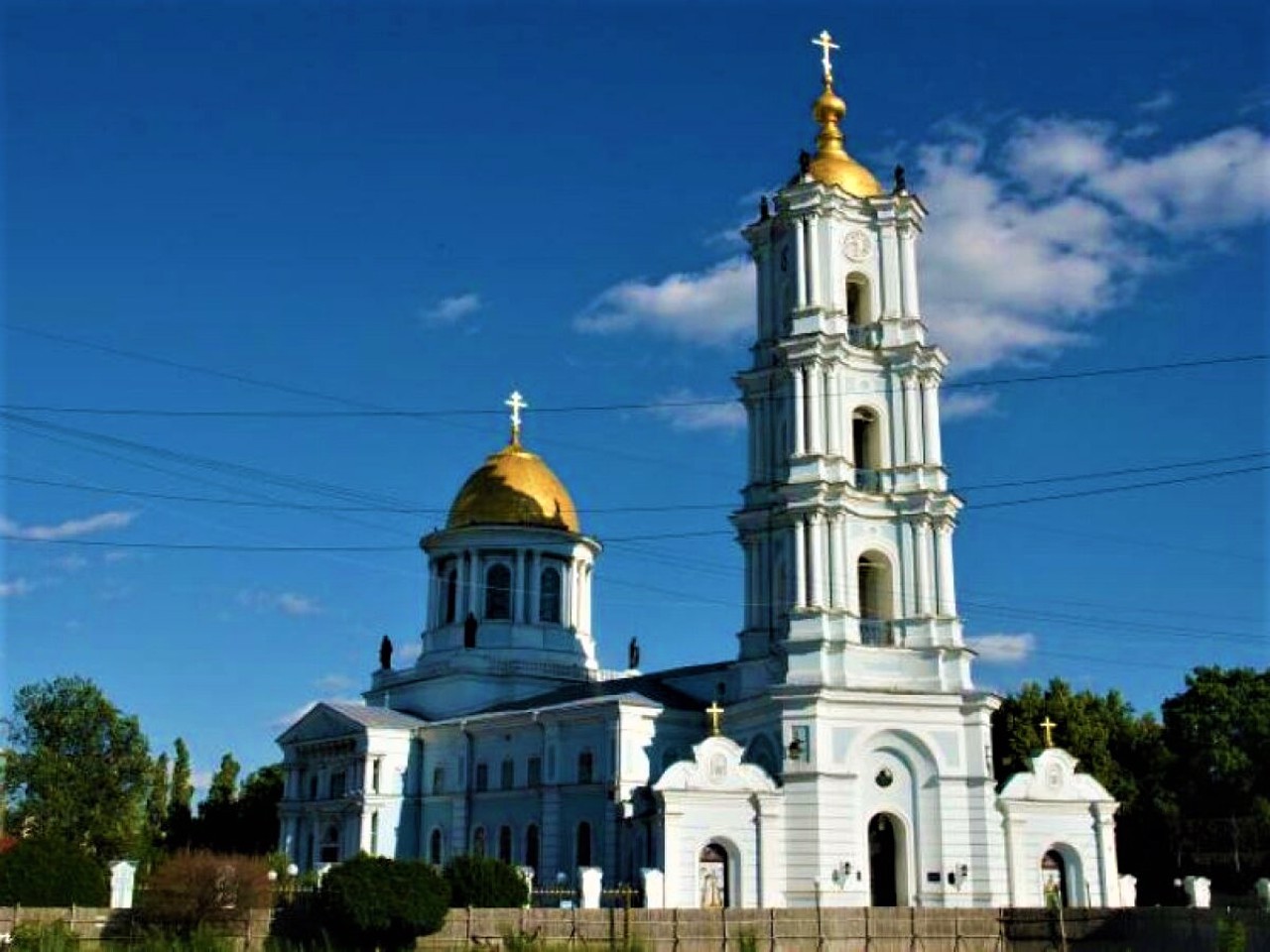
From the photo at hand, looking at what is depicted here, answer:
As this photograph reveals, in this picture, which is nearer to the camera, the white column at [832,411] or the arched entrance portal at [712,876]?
the arched entrance portal at [712,876]

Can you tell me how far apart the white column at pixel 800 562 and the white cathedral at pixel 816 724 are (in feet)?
0.22

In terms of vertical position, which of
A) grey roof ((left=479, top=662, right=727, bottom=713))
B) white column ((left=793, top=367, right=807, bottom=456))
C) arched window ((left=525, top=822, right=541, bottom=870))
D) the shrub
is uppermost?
white column ((left=793, top=367, right=807, bottom=456))

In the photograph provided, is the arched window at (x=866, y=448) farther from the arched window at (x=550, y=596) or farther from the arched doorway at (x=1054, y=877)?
the arched window at (x=550, y=596)

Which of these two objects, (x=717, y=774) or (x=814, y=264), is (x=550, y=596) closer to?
(x=814, y=264)

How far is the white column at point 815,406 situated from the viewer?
1834 inches

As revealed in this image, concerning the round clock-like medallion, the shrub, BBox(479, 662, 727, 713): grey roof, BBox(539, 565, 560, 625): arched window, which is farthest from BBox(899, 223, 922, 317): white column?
the shrub

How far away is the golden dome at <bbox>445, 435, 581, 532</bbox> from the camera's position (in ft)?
211

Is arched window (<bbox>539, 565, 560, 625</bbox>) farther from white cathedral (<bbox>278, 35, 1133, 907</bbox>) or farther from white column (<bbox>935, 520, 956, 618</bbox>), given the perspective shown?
white column (<bbox>935, 520, 956, 618</bbox>)

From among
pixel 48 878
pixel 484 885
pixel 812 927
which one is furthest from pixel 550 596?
pixel 48 878

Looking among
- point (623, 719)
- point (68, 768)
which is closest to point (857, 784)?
point (623, 719)

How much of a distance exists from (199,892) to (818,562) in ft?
65.8

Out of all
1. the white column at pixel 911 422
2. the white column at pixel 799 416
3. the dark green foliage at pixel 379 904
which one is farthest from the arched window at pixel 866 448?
the dark green foliage at pixel 379 904

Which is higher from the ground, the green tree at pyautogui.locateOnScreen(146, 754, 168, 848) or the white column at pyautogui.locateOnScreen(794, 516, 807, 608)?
the white column at pyautogui.locateOnScreen(794, 516, 807, 608)

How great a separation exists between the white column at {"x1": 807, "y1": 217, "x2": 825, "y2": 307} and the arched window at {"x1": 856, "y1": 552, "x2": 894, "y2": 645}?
832cm
